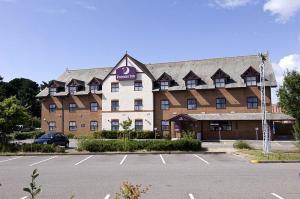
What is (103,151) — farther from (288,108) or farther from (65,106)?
(65,106)

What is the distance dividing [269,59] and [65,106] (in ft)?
94.1

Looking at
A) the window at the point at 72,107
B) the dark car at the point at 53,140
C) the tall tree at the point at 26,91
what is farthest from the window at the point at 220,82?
the tall tree at the point at 26,91

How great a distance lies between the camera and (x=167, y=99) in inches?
1838

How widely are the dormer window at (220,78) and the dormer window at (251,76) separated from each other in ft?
6.84

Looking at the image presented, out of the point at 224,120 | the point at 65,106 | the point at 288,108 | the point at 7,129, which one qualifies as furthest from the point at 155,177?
the point at 65,106

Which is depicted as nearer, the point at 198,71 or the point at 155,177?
the point at 155,177

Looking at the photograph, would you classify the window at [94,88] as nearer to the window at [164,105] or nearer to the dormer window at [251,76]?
the window at [164,105]

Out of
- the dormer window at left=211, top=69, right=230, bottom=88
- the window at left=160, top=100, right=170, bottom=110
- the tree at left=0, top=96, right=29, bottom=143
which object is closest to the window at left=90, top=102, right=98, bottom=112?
the window at left=160, top=100, right=170, bottom=110

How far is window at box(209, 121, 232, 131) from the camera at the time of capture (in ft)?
139

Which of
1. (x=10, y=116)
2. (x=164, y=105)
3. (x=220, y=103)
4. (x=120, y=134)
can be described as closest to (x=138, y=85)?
(x=164, y=105)

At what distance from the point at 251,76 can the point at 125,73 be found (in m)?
16.3

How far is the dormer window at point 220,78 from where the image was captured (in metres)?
44.0

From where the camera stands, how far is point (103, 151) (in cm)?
2811

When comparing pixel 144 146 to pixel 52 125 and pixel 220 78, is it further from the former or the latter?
pixel 52 125
